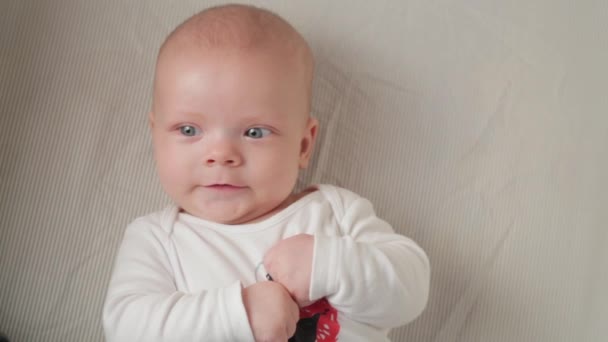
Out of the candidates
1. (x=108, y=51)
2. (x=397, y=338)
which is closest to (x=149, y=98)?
(x=108, y=51)

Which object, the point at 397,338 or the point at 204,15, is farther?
the point at 397,338

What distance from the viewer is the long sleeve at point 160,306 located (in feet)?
2.58

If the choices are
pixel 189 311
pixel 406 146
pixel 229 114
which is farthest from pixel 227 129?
pixel 406 146

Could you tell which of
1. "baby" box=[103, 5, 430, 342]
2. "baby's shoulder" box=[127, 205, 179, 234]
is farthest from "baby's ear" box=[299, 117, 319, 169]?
"baby's shoulder" box=[127, 205, 179, 234]

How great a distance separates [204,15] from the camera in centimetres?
97

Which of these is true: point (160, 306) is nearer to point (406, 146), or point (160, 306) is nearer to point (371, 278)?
point (371, 278)

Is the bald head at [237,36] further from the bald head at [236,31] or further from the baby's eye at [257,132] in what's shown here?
the baby's eye at [257,132]

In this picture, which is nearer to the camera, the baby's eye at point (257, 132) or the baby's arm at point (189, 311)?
the baby's arm at point (189, 311)

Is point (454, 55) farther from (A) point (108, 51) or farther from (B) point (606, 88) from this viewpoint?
(A) point (108, 51)

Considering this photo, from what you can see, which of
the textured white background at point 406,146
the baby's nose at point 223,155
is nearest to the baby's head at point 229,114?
the baby's nose at point 223,155

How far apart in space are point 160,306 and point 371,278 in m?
0.29

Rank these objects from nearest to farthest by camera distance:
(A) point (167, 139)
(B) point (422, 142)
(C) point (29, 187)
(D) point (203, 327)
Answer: (D) point (203, 327) → (A) point (167, 139) → (C) point (29, 187) → (B) point (422, 142)

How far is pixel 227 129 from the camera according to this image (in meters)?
0.89

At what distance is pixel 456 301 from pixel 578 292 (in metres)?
0.23
